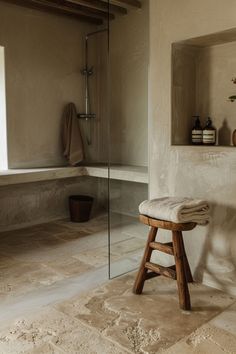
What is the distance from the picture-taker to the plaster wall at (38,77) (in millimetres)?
3859

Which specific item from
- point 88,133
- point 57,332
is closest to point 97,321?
point 57,332

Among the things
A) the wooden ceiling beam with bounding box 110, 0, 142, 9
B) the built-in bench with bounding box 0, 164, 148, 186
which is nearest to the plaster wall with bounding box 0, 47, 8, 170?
the built-in bench with bounding box 0, 164, 148, 186

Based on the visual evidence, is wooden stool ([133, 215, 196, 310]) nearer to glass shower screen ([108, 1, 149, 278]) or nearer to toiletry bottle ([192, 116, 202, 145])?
glass shower screen ([108, 1, 149, 278])

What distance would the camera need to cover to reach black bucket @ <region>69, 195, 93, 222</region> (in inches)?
166

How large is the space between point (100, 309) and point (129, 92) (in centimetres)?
Result: 205

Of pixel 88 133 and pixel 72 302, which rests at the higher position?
pixel 88 133

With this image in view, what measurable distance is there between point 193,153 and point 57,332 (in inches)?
56.9

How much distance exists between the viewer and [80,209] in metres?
4.23

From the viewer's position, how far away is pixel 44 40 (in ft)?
13.5

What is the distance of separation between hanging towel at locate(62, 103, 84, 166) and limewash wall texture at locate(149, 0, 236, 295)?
5.82ft

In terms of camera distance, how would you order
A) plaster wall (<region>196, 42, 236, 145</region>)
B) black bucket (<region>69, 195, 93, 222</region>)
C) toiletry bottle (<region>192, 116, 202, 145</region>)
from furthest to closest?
black bucket (<region>69, 195, 93, 222</region>), toiletry bottle (<region>192, 116, 202, 145</region>), plaster wall (<region>196, 42, 236, 145</region>)

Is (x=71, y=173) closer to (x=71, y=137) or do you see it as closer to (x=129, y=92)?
(x=71, y=137)

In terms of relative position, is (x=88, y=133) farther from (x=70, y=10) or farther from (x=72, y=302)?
(x=72, y=302)

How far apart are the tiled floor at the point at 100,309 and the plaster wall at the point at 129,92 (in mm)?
657
